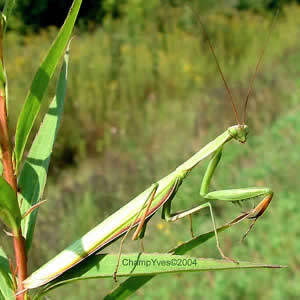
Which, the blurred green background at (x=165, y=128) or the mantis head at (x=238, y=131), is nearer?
the mantis head at (x=238, y=131)

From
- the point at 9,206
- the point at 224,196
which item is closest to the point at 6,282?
the point at 9,206

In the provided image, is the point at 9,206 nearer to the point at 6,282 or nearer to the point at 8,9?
the point at 6,282

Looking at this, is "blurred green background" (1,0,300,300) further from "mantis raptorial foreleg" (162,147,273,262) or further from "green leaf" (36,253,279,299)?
"green leaf" (36,253,279,299)

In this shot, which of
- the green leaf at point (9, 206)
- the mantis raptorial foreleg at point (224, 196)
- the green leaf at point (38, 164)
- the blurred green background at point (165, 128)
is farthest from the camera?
the blurred green background at point (165, 128)

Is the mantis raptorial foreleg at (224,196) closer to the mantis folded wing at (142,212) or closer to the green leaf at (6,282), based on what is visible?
the mantis folded wing at (142,212)

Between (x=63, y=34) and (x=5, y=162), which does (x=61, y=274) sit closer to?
(x=5, y=162)

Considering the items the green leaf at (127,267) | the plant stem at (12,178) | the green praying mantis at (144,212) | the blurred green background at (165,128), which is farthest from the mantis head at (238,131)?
the blurred green background at (165,128)

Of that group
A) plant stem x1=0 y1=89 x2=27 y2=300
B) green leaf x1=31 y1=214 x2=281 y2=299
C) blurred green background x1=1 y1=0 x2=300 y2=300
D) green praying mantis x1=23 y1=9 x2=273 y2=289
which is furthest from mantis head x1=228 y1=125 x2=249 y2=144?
A: blurred green background x1=1 y1=0 x2=300 y2=300
